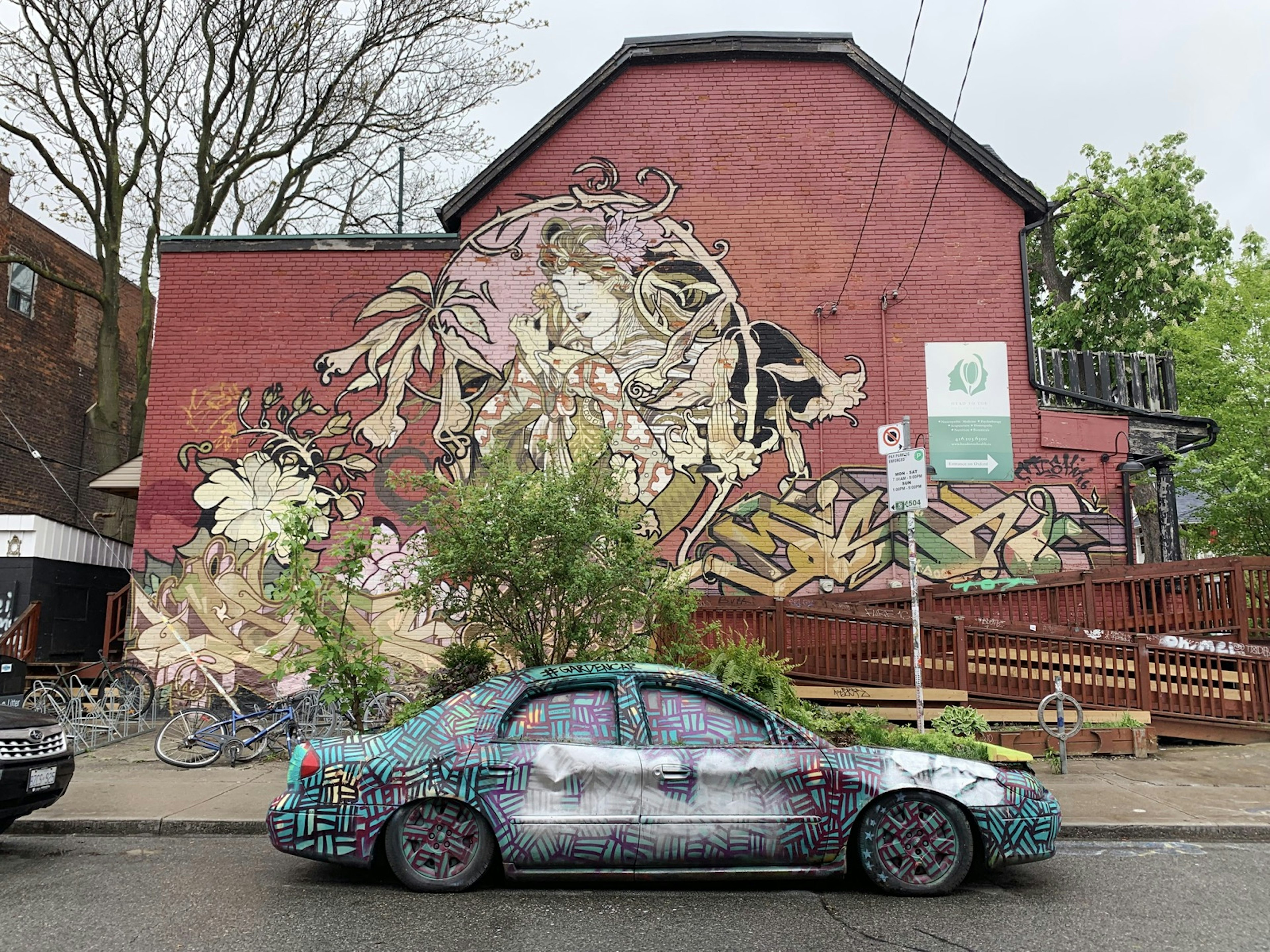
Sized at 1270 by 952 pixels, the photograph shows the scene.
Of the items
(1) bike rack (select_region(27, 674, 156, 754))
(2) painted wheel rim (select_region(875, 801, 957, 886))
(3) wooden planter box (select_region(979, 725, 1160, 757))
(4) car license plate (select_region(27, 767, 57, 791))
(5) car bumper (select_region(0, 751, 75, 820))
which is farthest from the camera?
(1) bike rack (select_region(27, 674, 156, 754))

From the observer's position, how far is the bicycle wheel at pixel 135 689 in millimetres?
11938

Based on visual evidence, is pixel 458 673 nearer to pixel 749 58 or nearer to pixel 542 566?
pixel 542 566

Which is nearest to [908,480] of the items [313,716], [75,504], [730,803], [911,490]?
[911,490]

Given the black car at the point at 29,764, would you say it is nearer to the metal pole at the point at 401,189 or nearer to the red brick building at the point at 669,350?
the red brick building at the point at 669,350

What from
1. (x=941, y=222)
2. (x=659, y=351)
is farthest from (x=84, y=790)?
(x=941, y=222)

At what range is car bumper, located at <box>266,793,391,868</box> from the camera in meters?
5.54

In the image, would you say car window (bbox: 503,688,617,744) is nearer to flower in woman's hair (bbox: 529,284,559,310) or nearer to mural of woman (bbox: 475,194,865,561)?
mural of woman (bbox: 475,194,865,561)

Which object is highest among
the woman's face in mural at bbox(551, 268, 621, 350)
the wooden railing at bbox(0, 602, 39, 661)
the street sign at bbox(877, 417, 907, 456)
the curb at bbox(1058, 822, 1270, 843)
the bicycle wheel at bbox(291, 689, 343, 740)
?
the woman's face in mural at bbox(551, 268, 621, 350)

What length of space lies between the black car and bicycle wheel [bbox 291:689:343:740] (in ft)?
12.3

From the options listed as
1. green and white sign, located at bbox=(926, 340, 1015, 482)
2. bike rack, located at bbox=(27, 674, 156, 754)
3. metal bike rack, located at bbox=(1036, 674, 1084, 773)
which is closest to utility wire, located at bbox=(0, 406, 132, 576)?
bike rack, located at bbox=(27, 674, 156, 754)

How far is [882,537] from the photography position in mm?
13117

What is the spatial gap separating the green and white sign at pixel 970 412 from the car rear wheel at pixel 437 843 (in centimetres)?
942

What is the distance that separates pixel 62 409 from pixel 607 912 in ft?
71.9

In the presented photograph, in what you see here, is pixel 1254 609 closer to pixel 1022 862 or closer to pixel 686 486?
pixel 686 486
